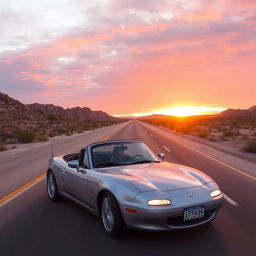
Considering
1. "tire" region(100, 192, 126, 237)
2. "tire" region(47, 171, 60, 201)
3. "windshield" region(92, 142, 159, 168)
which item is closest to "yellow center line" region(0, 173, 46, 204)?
"tire" region(47, 171, 60, 201)

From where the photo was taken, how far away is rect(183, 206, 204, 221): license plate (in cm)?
458

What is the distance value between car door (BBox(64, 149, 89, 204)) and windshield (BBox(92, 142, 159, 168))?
209mm

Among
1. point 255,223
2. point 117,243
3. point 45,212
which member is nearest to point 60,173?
point 45,212

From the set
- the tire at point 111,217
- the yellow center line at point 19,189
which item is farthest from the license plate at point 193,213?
the yellow center line at point 19,189

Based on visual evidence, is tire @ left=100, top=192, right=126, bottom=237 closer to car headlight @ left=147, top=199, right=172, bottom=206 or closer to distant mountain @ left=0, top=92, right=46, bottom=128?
car headlight @ left=147, top=199, right=172, bottom=206

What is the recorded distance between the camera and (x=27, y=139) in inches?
1235

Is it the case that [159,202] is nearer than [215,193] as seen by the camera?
Yes

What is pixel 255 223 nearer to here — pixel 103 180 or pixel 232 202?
pixel 232 202

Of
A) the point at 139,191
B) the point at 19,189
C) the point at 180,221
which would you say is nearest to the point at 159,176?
the point at 139,191

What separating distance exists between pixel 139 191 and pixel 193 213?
31.1 inches

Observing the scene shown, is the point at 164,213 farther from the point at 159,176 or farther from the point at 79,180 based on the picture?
the point at 79,180

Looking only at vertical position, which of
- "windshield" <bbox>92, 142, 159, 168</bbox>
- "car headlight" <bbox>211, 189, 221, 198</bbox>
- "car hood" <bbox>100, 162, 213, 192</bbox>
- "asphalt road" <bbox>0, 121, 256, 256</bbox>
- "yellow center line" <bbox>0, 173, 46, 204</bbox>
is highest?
"windshield" <bbox>92, 142, 159, 168</bbox>

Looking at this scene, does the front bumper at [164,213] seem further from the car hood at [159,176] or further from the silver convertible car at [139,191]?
the car hood at [159,176]

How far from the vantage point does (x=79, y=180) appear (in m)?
6.14
